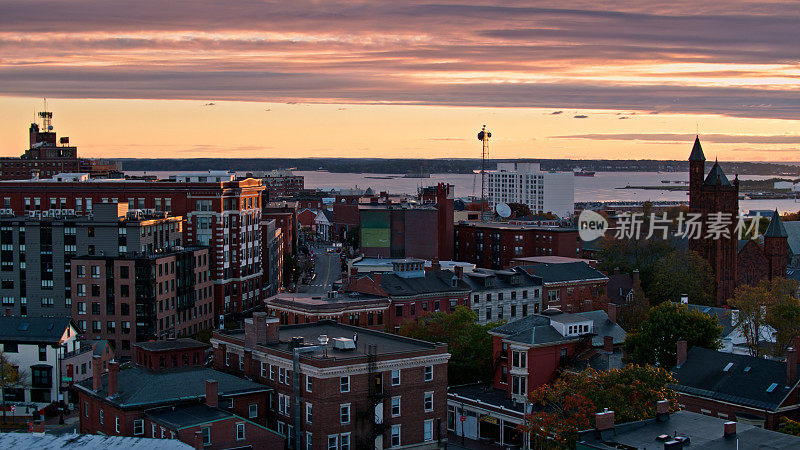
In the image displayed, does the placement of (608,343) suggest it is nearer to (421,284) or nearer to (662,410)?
(662,410)

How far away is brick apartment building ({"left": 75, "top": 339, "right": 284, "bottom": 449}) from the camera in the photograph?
2013 inches

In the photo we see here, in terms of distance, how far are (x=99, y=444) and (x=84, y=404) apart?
12.9 meters

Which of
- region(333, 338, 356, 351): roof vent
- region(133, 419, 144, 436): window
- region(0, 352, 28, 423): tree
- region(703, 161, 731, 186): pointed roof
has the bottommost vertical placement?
region(0, 352, 28, 423): tree

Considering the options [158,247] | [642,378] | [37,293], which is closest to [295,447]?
[642,378]

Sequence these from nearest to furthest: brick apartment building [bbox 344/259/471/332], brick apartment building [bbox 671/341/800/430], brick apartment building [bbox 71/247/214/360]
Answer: brick apartment building [bbox 671/341/800/430], brick apartment building [bbox 344/259/471/332], brick apartment building [bbox 71/247/214/360]

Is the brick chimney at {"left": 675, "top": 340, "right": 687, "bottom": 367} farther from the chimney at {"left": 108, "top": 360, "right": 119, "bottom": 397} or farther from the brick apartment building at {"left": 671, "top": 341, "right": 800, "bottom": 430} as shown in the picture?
the chimney at {"left": 108, "top": 360, "right": 119, "bottom": 397}

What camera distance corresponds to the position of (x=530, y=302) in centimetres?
10081

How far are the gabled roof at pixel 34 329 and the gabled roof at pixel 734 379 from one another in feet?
144

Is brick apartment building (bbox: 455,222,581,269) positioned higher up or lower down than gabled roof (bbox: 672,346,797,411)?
higher up

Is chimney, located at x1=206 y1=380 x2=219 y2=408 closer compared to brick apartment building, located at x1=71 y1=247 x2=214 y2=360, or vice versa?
chimney, located at x1=206 y1=380 x2=219 y2=408

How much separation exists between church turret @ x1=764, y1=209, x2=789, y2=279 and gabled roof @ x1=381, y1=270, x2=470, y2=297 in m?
44.5

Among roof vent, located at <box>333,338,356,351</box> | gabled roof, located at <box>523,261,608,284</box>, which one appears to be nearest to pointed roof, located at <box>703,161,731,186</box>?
gabled roof, located at <box>523,261,608,284</box>

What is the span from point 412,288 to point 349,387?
37161 millimetres

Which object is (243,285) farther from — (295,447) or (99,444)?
(99,444)
